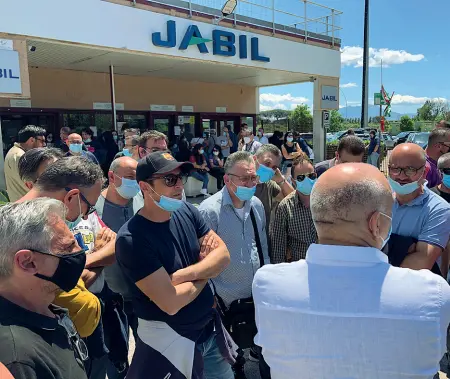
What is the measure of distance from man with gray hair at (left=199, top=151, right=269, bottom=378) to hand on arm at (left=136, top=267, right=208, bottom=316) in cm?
99

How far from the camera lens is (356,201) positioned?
4.04 ft

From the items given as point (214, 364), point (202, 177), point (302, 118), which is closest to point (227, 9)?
point (202, 177)

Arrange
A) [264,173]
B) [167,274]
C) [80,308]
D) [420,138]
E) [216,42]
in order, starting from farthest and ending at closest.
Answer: [420,138]
[216,42]
[264,173]
[167,274]
[80,308]

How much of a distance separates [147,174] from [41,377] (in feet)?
4.04

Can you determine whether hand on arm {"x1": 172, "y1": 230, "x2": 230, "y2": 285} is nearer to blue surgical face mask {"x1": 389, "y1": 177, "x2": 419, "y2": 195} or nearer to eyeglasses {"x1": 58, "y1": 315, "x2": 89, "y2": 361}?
eyeglasses {"x1": 58, "y1": 315, "x2": 89, "y2": 361}

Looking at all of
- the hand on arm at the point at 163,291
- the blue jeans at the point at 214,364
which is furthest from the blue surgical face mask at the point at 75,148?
the hand on arm at the point at 163,291

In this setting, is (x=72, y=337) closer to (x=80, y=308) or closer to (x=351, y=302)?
(x=80, y=308)

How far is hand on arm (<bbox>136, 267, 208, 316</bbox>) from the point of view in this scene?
1.89 meters

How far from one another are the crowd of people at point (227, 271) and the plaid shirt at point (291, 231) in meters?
0.01

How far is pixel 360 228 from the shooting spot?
123cm

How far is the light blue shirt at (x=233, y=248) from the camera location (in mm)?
2914

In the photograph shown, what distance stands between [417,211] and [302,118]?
42137mm

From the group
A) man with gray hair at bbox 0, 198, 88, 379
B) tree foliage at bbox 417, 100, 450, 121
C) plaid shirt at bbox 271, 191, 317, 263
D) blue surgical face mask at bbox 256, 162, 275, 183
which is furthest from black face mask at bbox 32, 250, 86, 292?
tree foliage at bbox 417, 100, 450, 121

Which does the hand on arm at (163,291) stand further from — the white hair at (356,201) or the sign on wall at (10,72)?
the sign on wall at (10,72)
